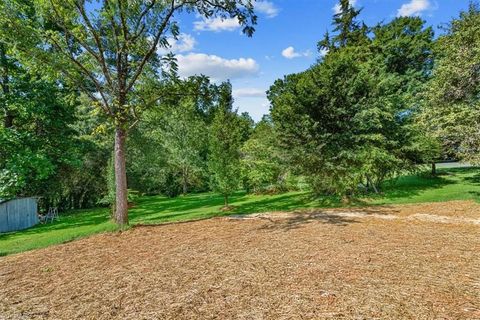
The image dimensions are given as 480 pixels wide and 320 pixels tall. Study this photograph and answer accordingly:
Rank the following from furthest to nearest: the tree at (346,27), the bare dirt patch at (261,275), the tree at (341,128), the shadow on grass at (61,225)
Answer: the tree at (346,27) < the shadow on grass at (61,225) < the tree at (341,128) < the bare dirt patch at (261,275)

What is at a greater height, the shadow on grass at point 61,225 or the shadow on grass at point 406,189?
the shadow on grass at point 406,189

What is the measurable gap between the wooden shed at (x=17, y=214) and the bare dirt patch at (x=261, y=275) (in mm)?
10777

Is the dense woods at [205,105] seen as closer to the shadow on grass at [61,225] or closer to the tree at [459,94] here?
the tree at [459,94]

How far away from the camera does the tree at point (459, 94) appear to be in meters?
10.9

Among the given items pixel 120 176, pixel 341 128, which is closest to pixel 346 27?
pixel 341 128

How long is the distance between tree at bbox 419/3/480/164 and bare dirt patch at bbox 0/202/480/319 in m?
3.86

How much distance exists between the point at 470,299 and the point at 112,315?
4470 millimetres

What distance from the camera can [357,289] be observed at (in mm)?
4016

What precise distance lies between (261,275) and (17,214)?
17764 mm

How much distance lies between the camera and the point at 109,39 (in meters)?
10.2

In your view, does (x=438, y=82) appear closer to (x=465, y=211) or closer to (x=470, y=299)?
(x=465, y=211)

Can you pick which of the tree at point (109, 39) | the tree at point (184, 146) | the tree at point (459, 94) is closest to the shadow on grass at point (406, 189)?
the tree at point (459, 94)

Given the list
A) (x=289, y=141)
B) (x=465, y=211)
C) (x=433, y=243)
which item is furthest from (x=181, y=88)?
(x=465, y=211)

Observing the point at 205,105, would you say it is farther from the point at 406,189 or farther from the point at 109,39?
the point at 406,189
